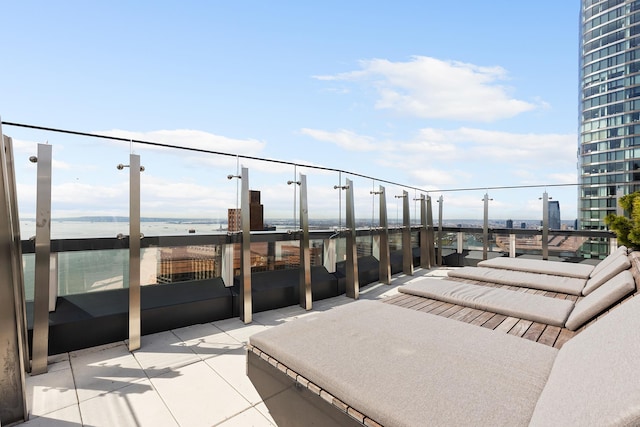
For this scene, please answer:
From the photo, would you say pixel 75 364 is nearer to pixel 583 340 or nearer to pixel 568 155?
pixel 583 340

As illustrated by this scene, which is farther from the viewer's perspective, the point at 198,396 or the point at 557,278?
the point at 557,278

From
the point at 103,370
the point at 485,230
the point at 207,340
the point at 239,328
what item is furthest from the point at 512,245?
the point at 103,370

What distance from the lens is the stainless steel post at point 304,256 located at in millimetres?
4531

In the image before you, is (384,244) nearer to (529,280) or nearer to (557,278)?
(529,280)

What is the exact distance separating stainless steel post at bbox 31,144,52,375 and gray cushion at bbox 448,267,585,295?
180 inches

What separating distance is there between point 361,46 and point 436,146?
37.4ft

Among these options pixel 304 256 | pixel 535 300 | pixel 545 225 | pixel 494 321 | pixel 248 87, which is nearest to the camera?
pixel 494 321

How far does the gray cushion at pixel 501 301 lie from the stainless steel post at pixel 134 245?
9.38ft

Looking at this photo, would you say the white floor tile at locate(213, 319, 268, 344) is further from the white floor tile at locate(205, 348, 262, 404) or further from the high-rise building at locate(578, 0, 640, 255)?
the high-rise building at locate(578, 0, 640, 255)

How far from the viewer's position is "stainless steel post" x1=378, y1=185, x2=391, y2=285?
625cm

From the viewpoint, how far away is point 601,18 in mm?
43719

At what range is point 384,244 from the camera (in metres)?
6.32

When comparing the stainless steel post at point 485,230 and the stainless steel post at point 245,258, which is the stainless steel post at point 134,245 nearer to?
the stainless steel post at point 245,258

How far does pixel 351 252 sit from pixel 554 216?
213 inches
